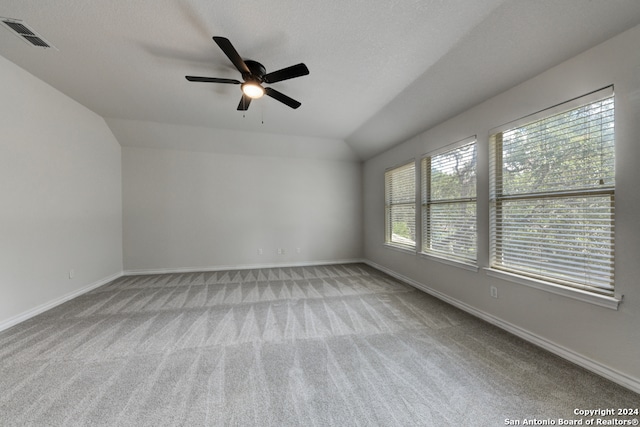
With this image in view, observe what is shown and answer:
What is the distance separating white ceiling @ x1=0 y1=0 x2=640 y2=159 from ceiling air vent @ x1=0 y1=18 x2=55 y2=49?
0.07 m

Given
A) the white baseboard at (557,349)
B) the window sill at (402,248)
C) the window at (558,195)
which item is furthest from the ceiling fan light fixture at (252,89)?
the white baseboard at (557,349)

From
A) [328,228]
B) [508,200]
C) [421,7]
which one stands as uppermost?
[421,7]

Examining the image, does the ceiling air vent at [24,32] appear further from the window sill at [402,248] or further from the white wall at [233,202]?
the window sill at [402,248]

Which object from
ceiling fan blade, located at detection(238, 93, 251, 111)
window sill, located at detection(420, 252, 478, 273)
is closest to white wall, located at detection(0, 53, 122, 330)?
ceiling fan blade, located at detection(238, 93, 251, 111)

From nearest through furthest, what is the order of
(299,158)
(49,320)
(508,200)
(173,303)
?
(508,200) → (49,320) → (173,303) → (299,158)

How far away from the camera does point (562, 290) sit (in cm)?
188

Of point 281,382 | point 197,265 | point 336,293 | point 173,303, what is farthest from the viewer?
point 197,265

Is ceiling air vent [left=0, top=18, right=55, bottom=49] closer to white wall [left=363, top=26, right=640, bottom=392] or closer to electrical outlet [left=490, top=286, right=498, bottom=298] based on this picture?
white wall [left=363, top=26, right=640, bottom=392]

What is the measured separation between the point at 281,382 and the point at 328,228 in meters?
3.98

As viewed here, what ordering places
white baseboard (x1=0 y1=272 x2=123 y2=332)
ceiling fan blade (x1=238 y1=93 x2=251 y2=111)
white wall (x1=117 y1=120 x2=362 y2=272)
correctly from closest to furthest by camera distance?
white baseboard (x1=0 y1=272 x2=123 y2=332), ceiling fan blade (x1=238 y1=93 x2=251 y2=111), white wall (x1=117 y1=120 x2=362 y2=272)

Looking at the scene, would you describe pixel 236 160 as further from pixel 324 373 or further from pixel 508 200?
pixel 508 200

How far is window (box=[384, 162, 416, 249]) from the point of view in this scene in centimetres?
393

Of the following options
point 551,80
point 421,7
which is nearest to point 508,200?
point 551,80

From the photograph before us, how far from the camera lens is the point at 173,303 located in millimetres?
3041
